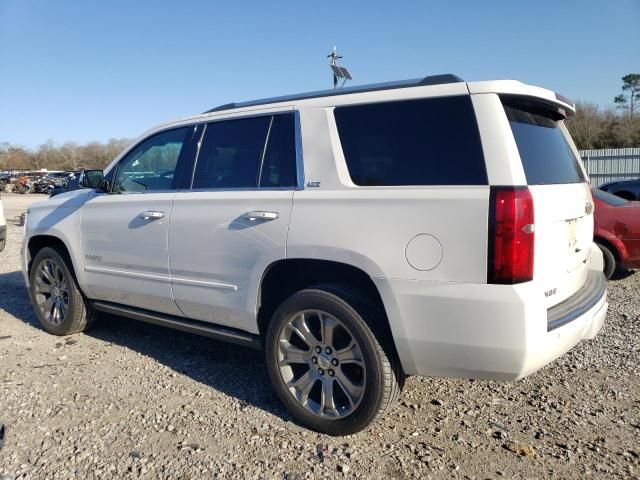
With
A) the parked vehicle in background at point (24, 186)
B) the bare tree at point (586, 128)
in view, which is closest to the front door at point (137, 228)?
the bare tree at point (586, 128)

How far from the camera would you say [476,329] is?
105 inches

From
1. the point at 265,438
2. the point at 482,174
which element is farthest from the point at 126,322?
the point at 482,174

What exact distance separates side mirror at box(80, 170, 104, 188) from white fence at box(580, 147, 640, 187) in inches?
790

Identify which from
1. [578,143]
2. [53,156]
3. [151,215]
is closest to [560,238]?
[151,215]

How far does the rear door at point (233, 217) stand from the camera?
3.38 m

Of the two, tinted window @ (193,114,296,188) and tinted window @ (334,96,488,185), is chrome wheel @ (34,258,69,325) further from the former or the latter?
tinted window @ (334,96,488,185)

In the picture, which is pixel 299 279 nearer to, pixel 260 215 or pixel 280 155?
pixel 260 215

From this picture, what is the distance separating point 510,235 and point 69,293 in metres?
3.99

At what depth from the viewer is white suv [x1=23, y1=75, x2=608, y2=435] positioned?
265 centimetres

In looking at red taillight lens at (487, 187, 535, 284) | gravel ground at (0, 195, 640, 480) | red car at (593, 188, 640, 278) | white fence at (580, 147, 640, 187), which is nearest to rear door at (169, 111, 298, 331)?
gravel ground at (0, 195, 640, 480)

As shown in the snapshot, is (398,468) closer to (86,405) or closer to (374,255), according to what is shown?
(374,255)

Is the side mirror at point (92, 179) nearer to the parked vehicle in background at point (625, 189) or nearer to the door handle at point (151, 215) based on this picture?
the door handle at point (151, 215)

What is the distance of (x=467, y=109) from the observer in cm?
279

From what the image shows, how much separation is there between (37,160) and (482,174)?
8090 centimetres
